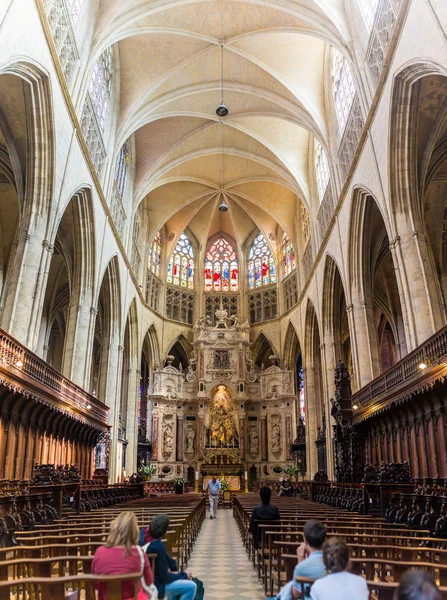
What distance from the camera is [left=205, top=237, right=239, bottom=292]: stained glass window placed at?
38719mm

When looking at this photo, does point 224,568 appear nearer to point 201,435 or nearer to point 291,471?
point 291,471

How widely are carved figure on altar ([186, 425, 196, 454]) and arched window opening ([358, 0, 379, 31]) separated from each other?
24.9 meters

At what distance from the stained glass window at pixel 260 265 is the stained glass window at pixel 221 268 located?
1.22 m

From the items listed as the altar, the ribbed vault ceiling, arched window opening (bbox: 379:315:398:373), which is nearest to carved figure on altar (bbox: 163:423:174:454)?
the altar

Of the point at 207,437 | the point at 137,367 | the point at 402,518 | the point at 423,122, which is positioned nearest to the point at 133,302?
the point at 137,367

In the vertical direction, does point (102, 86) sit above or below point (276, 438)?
above

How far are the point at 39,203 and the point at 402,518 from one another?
13.3 metres

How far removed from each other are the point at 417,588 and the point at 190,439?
104ft

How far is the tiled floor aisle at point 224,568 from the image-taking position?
6.11 metres

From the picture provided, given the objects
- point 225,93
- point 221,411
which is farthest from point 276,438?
point 225,93

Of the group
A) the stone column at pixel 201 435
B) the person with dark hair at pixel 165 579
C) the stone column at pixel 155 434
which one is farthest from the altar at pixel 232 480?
the person with dark hair at pixel 165 579

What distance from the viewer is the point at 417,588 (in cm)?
217

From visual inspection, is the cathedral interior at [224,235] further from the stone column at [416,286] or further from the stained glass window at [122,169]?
the stained glass window at [122,169]

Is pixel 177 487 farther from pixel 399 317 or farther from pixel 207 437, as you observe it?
pixel 399 317
